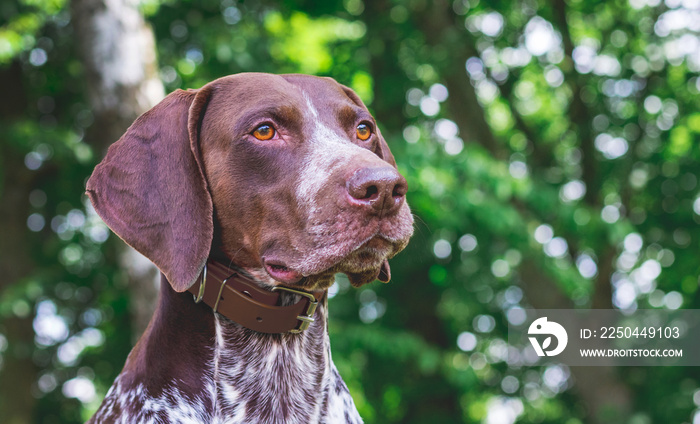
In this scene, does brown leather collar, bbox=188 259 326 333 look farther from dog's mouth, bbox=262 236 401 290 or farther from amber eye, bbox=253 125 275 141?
amber eye, bbox=253 125 275 141

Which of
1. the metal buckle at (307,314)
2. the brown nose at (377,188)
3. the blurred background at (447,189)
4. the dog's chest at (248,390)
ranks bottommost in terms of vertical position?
the blurred background at (447,189)

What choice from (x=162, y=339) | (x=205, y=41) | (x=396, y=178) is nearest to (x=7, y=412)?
(x=205, y=41)

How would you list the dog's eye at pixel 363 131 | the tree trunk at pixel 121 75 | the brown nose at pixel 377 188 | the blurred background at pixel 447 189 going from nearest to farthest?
1. the brown nose at pixel 377 188
2. the dog's eye at pixel 363 131
3. the tree trunk at pixel 121 75
4. the blurred background at pixel 447 189

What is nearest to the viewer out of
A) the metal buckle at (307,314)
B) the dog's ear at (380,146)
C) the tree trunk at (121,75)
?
the metal buckle at (307,314)

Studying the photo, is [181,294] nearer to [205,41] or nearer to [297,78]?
[297,78]

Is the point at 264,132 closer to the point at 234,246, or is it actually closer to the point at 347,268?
the point at 234,246

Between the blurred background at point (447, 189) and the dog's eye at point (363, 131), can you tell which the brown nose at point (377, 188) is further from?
the blurred background at point (447, 189)

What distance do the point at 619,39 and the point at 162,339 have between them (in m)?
14.2

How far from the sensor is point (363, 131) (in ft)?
11.4

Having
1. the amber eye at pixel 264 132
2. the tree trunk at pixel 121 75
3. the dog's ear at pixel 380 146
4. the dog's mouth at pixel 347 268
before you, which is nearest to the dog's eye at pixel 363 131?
the dog's ear at pixel 380 146

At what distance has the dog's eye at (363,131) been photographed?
11.2ft

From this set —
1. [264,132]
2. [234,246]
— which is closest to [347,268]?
[234,246]

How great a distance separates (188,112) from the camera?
320 centimetres

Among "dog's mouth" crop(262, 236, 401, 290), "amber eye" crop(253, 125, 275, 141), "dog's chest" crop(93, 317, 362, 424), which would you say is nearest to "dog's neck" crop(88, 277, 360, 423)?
"dog's chest" crop(93, 317, 362, 424)
